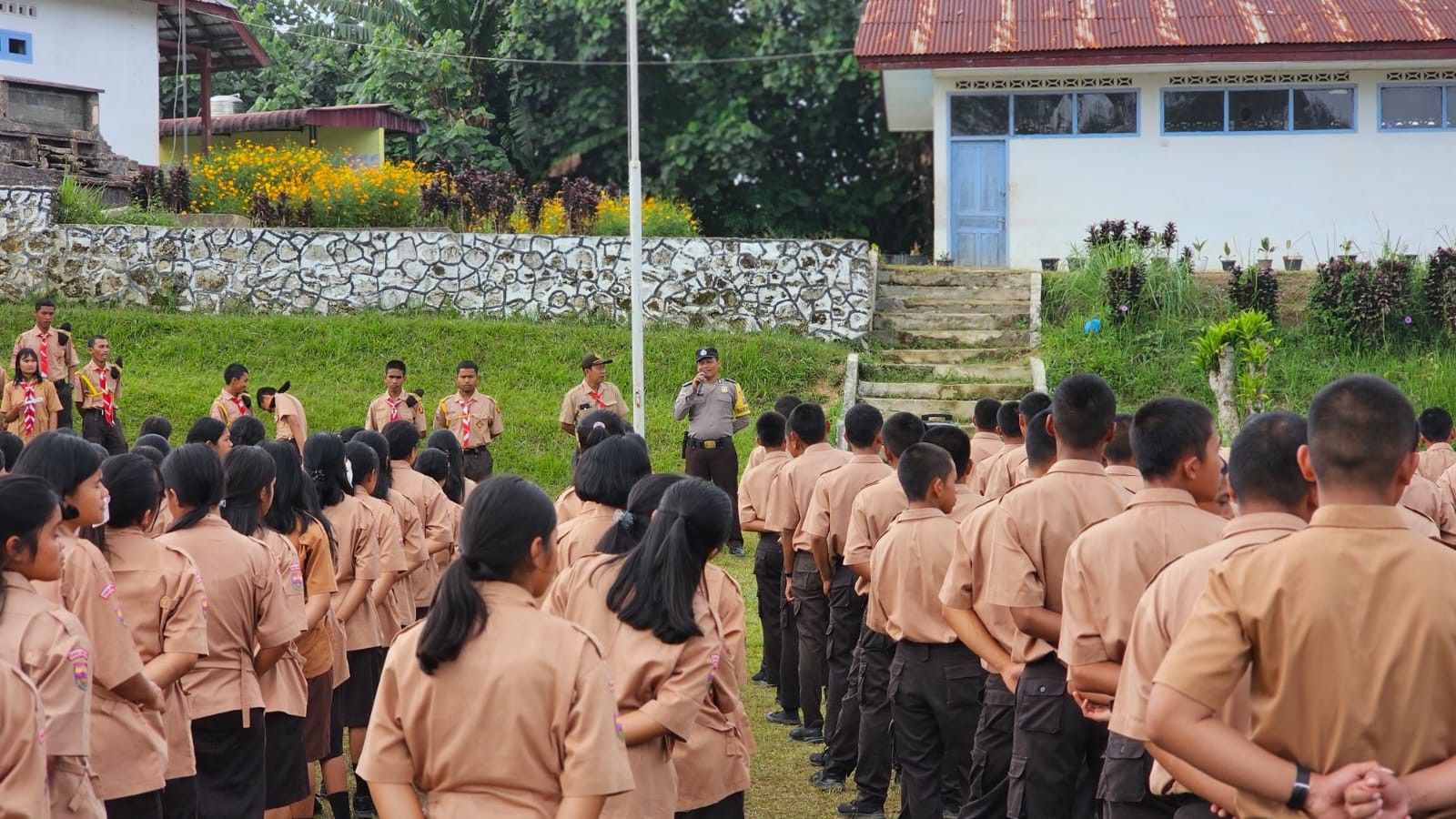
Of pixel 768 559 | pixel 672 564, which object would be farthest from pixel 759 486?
pixel 672 564

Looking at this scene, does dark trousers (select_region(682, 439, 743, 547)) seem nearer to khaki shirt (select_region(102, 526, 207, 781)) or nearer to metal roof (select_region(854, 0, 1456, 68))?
khaki shirt (select_region(102, 526, 207, 781))

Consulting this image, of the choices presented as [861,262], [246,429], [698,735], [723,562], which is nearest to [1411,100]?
[861,262]

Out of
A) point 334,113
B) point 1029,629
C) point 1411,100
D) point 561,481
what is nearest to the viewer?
point 1029,629

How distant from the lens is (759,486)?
8.55m

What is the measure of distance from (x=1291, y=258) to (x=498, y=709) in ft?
58.9

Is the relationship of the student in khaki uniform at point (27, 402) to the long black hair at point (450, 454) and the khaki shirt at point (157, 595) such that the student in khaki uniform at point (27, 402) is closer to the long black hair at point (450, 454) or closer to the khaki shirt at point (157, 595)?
the long black hair at point (450, 454)

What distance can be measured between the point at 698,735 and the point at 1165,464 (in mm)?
1537

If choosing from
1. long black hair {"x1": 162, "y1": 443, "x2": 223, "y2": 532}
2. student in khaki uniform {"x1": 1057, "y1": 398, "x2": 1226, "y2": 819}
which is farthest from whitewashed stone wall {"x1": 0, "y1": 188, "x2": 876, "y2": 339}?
student in khaki uniform {"x1": 1057, "y1": 398, "x2": 1226, "y2": 819}

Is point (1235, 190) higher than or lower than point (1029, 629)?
higher

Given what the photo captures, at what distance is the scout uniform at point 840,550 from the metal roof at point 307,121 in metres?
18.7

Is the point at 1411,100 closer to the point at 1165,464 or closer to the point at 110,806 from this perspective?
the point at 1165,464

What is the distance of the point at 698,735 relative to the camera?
426 centimetres

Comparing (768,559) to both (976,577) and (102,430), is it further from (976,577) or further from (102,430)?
(102,430)

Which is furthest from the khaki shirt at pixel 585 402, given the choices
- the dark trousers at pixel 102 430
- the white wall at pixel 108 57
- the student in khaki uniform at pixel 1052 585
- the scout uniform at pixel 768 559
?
the white wall at pixel 108 57
